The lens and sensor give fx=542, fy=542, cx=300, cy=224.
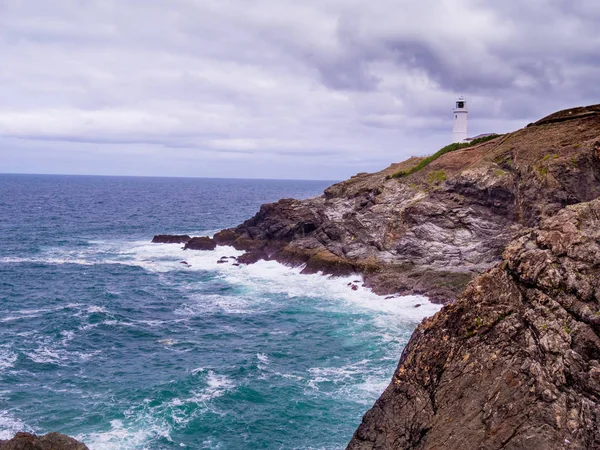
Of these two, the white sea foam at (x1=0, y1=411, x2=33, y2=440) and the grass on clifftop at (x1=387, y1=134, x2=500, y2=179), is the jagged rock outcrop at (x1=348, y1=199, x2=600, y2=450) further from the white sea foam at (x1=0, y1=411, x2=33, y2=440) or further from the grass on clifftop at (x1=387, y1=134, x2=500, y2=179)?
the grass on clifftop at (x1=387, y1=134, x2=500, y2=179)

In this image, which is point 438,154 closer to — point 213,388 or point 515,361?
point 213,388

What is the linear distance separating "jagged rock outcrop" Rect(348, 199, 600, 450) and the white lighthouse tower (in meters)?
61.7

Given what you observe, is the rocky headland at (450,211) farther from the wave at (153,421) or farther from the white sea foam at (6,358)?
the white sea foam at (6,358)

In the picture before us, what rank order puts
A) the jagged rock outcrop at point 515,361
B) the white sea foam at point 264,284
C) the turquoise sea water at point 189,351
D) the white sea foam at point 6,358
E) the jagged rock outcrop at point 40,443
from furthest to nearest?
1. the white sea foam at point 264,284
2. the white sea foam at point 6,358
3. the turquoise sea water at point 189,351
4. the jagged rock outcrop at point 40,443
5. the jagged rock outcrop at point 515,361

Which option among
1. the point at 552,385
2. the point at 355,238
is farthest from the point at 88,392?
the point at 355,238

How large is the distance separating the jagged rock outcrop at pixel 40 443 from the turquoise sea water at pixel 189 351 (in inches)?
133

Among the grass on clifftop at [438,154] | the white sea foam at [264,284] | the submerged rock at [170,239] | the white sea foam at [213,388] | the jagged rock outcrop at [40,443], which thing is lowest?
the white sea foam at [213,388]

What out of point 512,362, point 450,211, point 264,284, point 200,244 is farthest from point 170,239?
point 512,362

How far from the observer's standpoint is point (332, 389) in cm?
3173

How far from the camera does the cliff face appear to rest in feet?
161

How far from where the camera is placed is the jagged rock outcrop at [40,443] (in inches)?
871

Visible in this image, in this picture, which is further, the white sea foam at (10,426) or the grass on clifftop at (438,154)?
the grass on clifftop at (438,154)

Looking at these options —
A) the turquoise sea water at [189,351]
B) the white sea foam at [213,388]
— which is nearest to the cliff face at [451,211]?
the turquoise sea water at [189,351]

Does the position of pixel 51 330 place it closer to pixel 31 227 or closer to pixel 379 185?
pixel 379 185
